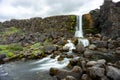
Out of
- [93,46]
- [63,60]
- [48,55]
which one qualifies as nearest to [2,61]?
[48,55]

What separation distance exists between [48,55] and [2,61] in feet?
26.0

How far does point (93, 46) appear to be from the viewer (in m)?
39.2

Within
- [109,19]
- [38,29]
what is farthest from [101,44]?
[38,29]

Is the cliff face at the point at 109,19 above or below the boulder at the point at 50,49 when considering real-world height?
above

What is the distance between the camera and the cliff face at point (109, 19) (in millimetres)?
47281

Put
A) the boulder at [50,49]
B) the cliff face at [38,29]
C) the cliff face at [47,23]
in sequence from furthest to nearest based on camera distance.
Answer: the cliff face at [47,23]
the cliff face at [38,29]
the boulder at [50,49]

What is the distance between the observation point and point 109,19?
49.4 meters

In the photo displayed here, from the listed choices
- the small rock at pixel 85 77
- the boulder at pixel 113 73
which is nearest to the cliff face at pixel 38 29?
the small rock at pixel 85 77

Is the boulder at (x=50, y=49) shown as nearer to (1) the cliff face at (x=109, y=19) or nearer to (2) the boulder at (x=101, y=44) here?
(2) the boulder at (x=101, y=44)

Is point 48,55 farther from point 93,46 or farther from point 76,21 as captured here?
A: point 76,21

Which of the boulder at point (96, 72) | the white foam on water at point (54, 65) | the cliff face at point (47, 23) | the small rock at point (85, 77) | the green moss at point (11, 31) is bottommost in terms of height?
the white foam on water at point (54, 65)

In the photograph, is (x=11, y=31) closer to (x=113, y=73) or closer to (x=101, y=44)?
(x=101, y=44)

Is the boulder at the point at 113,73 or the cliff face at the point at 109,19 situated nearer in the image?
the boulder at the point at 113,73

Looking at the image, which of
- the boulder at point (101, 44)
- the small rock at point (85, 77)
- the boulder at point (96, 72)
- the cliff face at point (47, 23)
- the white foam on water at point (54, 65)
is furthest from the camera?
the cliff face at point (47, 23)
